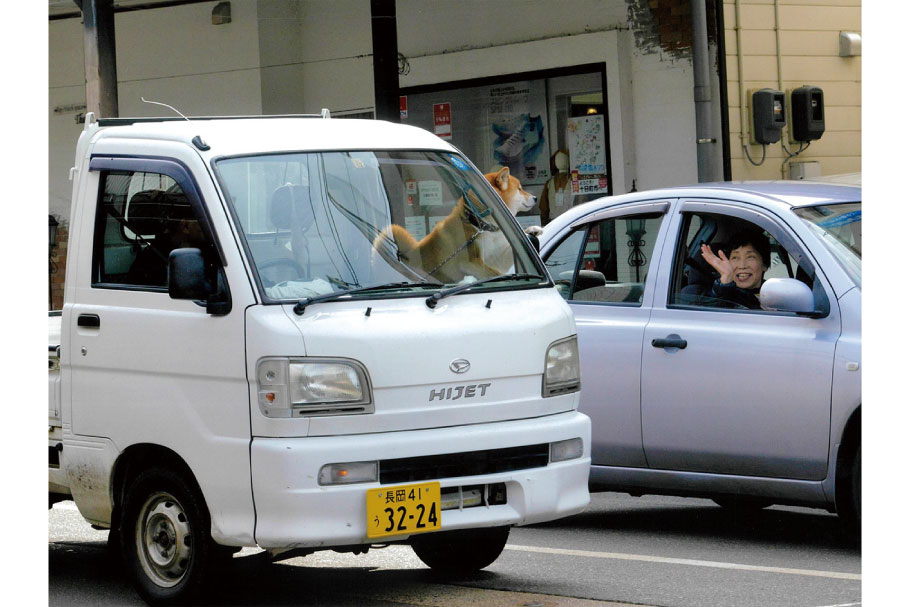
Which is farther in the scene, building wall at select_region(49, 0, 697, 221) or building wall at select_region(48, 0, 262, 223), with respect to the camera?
building wall at select_region(48, 0, 262, 223)

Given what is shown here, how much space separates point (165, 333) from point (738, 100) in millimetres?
11247

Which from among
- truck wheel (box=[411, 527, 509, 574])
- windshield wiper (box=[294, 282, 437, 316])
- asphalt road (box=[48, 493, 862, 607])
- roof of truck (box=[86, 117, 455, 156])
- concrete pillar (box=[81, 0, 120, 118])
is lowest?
asphalt road (box=[48, 493, 862, 607])

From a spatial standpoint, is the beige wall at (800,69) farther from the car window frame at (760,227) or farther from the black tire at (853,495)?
the black tire at (853,495)

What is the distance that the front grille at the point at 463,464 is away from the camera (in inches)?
224

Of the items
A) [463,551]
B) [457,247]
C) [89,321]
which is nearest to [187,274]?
[89,321]

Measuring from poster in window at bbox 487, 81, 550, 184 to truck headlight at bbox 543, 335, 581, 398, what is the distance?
11.1 m

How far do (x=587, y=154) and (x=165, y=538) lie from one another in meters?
11.4

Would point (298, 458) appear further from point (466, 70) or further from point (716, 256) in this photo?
point (466, 70)

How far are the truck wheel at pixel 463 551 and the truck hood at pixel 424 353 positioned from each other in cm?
81

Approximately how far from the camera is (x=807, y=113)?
1625cm

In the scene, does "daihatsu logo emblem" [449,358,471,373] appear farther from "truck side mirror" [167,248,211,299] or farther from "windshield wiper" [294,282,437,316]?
"truck side mirror" [167,248,211,299]

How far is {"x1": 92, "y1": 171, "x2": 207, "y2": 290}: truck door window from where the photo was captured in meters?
6.29

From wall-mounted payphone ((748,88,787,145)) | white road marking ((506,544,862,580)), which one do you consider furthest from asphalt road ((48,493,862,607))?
wall-mounted payphone ((748,88,787,145))

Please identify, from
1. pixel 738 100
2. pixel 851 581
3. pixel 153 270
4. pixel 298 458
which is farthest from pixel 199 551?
pixel 738 100
